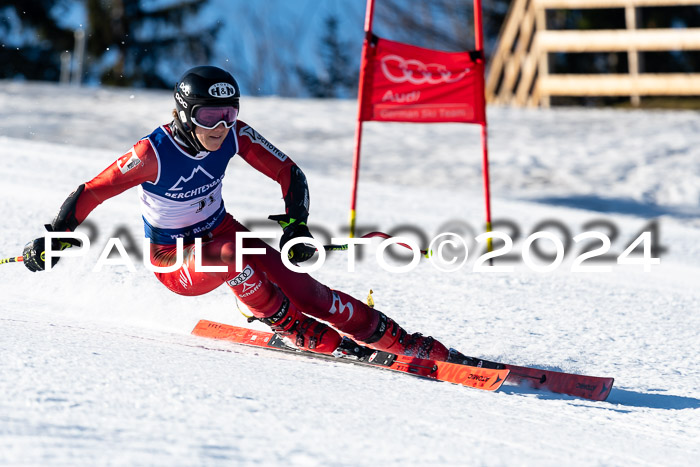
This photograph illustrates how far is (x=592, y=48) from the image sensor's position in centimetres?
1320

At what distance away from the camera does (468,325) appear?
14.2 ft

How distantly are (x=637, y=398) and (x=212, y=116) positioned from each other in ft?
6.84

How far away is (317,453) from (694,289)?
4.15 meters

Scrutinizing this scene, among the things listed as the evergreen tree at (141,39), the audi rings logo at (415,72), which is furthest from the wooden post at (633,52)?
the evergreen tree at (141,39)

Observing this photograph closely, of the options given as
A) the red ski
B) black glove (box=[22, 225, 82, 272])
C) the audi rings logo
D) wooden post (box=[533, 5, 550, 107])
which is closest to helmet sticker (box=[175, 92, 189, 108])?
black glove (box=[22, 225, 82, 272])

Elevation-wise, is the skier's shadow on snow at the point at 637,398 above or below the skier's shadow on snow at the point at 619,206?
below

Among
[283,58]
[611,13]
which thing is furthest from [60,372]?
[283,58]

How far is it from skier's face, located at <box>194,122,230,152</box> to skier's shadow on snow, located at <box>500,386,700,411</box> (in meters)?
1.55

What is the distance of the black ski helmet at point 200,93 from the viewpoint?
131 inches

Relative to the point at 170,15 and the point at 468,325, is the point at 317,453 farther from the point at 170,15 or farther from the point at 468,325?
the point at 170,15

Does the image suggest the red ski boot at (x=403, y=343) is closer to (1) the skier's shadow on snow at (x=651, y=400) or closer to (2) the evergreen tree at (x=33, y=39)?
(1) the skier's shadow on snow at (x=651, y=400)

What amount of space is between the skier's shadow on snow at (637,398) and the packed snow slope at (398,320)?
14mm

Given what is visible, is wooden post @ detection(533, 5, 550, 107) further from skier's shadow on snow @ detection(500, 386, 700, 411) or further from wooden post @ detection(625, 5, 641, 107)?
skier's shadow on snow @ detection(500, 386, 700, 411)

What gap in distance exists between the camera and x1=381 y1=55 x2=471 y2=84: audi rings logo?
6258 millimetres
